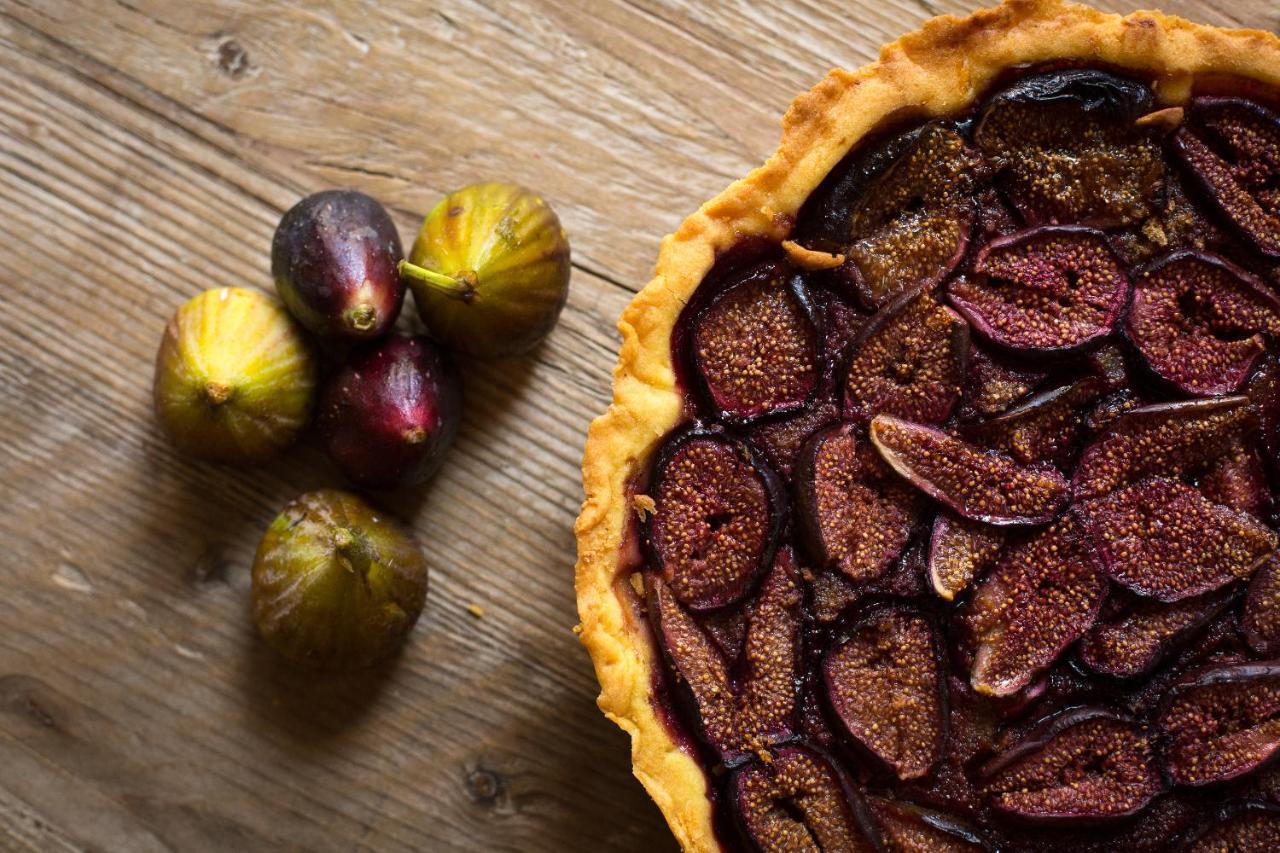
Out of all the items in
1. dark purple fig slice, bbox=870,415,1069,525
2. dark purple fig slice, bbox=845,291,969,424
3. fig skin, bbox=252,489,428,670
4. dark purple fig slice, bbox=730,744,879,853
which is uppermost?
dark purple fig slice, bbox=845,291,969,424

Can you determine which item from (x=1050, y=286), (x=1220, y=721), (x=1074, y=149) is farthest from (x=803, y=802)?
(x=1074, y=149)

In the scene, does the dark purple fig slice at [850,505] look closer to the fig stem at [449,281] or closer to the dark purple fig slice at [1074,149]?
the dark purple fig slice at [1074,149]

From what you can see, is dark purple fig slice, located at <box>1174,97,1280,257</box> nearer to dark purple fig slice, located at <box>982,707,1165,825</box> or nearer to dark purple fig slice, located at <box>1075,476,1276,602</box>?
dark purple fig slice, located at <box>1075,476,1276,602</box>

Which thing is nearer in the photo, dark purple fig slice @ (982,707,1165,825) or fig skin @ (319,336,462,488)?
dark purple fig slice @ (982,707,1165,825)

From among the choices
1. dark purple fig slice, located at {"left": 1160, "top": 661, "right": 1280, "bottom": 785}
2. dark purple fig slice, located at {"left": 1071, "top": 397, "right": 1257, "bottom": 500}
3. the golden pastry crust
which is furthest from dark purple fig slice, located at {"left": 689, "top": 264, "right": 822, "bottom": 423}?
dark purple fig slice, located at {"left": 1160, "top": 661, "right": 1280, "bottom": 785}

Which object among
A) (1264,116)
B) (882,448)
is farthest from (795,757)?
(1264,116)

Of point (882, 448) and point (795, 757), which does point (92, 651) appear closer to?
point (795, 757)

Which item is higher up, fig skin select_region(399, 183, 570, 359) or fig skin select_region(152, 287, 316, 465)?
fig skin select_region(399, 183, 570, 359)
